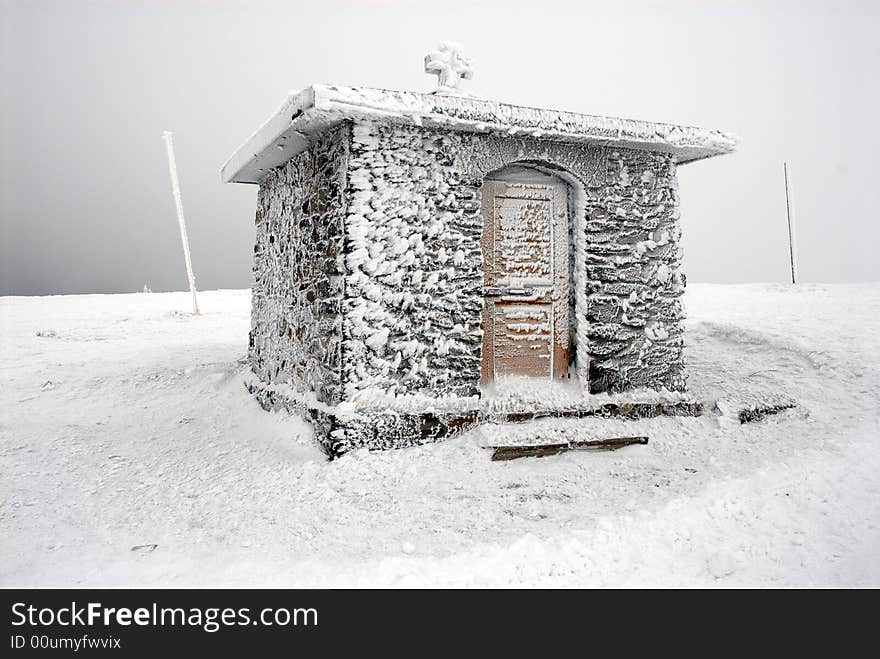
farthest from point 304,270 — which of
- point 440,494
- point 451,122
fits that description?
point 440,494

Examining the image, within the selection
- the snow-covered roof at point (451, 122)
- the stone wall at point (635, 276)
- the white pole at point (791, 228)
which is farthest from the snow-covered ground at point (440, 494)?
the white pole at point (791, 228)

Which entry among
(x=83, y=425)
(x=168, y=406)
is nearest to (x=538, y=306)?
(x=168, y=406)

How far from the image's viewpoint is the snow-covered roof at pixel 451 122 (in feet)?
15.2

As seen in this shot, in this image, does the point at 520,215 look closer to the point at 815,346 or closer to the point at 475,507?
the point at 475,507

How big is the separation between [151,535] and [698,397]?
196 inches

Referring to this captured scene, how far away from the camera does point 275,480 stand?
453 cm

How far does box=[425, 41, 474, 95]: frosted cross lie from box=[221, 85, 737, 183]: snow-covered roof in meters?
0.53

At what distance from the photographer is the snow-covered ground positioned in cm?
323

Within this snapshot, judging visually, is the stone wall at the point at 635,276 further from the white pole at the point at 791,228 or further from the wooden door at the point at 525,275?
the white pole at the point at 791,228

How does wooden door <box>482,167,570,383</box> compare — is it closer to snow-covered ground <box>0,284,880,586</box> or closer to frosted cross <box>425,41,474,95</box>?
snow-covered ground <box>0,284,880,586</box>

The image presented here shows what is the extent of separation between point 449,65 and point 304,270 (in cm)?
225

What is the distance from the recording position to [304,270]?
5562 millimetres

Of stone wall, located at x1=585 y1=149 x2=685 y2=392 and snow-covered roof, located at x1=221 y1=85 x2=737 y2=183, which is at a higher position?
snow-covered roof, located at x1=221 y1=85 x2=737 y2=183

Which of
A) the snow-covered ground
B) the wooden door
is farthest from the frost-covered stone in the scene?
the snow-covered ground
